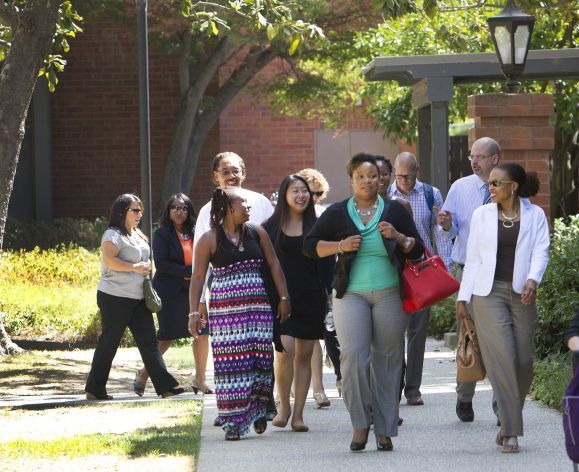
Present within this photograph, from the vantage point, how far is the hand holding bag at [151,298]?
10.8 meters

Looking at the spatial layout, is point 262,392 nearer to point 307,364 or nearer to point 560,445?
point 307,364

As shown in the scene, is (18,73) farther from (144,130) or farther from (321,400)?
(321,400)

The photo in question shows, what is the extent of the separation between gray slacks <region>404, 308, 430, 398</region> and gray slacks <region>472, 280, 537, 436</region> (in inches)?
74.6

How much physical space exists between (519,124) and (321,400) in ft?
12.4

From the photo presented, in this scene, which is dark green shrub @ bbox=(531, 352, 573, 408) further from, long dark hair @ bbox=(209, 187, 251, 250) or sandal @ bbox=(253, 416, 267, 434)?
long dark hair @ bbox=(209, 187, 251, 250)

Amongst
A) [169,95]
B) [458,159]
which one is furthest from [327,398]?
[169,95]

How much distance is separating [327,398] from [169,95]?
19.1m

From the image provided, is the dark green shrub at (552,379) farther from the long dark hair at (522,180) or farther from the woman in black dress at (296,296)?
the long dark hair at (522,180)

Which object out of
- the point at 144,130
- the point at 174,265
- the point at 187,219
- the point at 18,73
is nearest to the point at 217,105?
the point at 144,130

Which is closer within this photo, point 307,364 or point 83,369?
point 307,364

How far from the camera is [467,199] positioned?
9.07m

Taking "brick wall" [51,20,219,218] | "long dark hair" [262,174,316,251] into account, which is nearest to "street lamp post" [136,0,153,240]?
"long dark hair" [262,174,316,251]

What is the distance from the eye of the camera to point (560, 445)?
786 centimetres

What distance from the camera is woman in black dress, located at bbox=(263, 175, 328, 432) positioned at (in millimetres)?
8969
